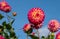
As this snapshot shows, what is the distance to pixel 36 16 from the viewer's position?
3.15ft

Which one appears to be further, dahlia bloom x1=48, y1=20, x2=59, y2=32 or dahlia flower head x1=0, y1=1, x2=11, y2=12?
dahlia flower head x1=0, y1=1, x2=11, y2=12

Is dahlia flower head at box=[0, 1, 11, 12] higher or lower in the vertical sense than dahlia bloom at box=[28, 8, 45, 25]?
higher

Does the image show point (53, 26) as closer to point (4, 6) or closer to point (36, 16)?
point (36, 16)

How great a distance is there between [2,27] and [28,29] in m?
0.17

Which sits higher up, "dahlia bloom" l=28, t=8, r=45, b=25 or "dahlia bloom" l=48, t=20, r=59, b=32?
"dahlia bloom" l=28, t=8, r=45, b=25

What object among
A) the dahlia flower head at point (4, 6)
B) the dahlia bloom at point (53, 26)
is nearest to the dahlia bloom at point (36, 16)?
the dahlia bloom at point (53, 26)

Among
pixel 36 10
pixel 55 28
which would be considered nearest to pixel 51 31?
pixel 55 28

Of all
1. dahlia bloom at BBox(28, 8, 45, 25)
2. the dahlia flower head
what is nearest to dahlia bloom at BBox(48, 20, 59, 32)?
dahlia bloom at BBox(28, 8, 45, 25)

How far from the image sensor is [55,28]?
947 mm

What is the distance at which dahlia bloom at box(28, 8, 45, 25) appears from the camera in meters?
0.93

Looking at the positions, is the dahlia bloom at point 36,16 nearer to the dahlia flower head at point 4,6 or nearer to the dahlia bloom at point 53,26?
the dahlia bloom at point 53,26

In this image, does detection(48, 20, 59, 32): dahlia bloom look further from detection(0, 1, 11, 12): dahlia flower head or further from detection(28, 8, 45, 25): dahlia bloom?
detection(0, 1, 11, 12): dahlia flower head

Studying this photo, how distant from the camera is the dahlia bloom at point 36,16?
3.06 feet

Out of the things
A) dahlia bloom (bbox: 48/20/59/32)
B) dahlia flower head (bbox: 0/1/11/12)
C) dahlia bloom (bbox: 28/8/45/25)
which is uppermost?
dahlia flower head (bbox: 0/1/11/12)
